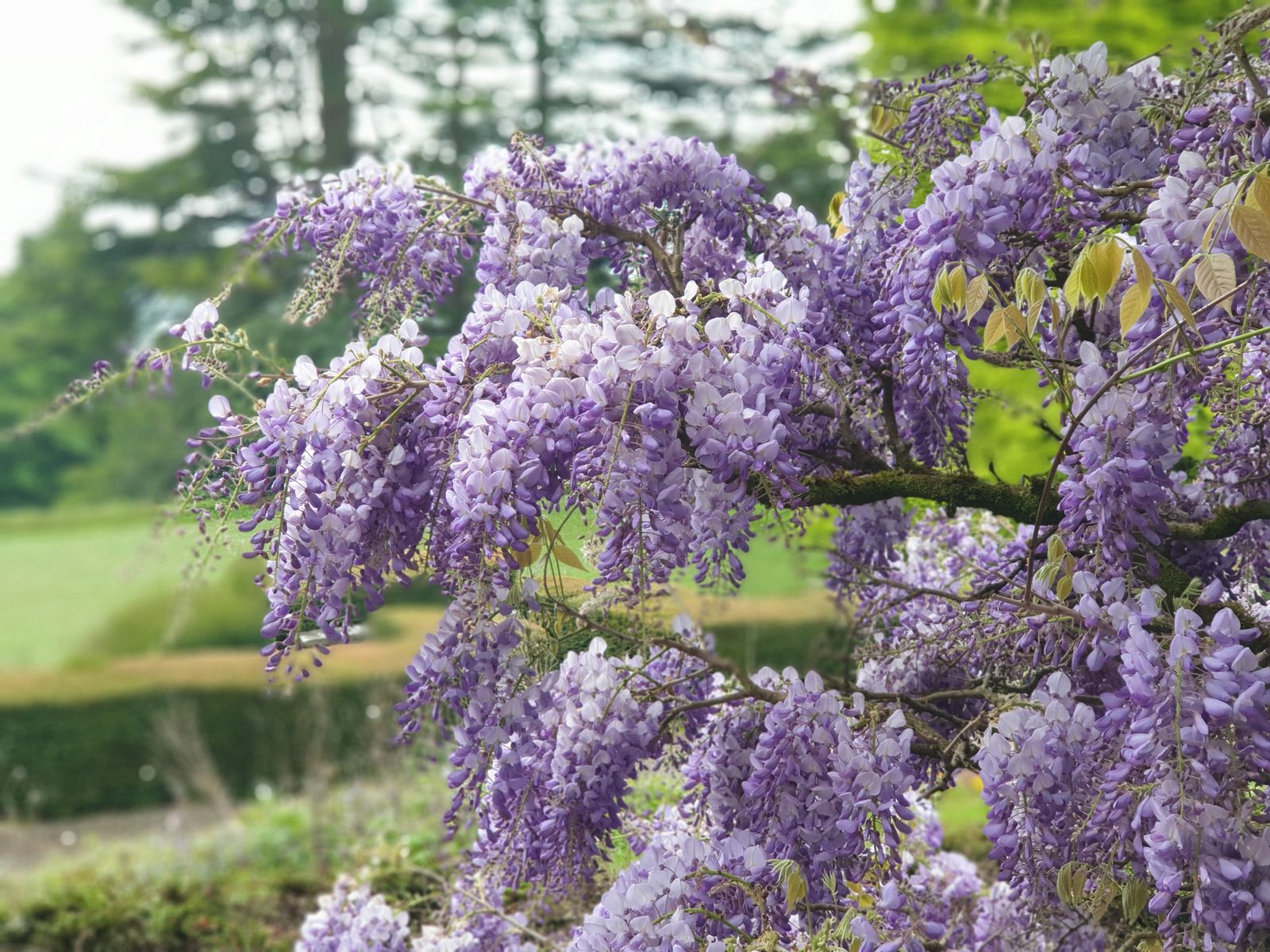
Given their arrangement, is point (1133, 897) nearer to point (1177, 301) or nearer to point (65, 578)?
point (1177, 301)

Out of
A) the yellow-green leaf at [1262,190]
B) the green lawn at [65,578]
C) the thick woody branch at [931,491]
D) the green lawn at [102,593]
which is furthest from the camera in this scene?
the green lawn at [65,578]

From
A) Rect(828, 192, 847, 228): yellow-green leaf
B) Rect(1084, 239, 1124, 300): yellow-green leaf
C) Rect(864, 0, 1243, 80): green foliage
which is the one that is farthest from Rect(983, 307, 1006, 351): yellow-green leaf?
Rect(864, 0, 1243, 80): green foliage

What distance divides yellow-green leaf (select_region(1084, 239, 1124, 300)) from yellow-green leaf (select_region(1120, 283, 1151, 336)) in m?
0.03

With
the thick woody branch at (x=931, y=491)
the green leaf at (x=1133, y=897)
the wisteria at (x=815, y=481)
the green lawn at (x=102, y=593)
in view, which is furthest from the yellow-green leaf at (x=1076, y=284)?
the green lawn at (x=102, y=593)

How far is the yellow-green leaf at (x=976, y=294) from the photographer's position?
151 centimetres

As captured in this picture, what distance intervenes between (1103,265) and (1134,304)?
6 cm

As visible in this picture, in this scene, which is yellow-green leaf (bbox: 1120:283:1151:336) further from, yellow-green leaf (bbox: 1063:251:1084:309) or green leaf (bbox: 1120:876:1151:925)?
green leaf (bbox: 1120:876:1151:925)

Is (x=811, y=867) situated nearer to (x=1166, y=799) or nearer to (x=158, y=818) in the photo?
(x=1166, y=799)

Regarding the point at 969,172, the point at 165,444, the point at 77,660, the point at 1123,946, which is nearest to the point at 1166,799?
the point at 1123,946

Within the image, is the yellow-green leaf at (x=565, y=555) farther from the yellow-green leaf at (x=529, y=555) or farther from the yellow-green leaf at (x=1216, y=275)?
the yellow-green leaf at (x=1216, y=275)

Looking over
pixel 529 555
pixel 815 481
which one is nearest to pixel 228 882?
pixel 529 555

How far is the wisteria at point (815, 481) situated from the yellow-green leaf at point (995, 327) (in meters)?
0.01

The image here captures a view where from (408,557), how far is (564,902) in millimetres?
1577

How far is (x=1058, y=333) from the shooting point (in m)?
1.65
